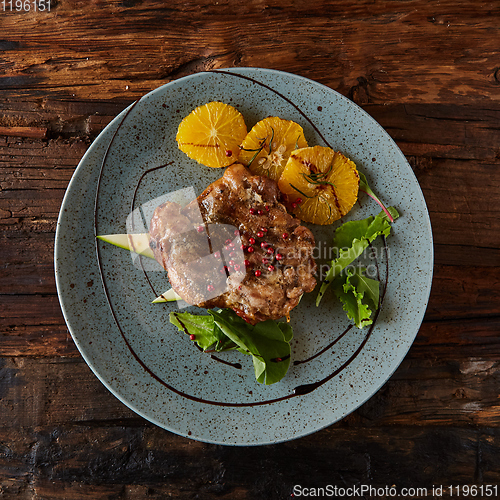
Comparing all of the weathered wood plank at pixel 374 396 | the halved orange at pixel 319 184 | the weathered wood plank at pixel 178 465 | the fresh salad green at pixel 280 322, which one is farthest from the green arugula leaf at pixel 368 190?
the weathered wood plank at pixel 178 465

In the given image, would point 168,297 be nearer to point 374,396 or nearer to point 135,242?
point 135,242

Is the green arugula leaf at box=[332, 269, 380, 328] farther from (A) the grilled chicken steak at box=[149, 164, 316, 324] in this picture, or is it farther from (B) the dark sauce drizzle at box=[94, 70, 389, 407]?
(A) the grilled chicken steak at box=[149, 164, 316, 324]

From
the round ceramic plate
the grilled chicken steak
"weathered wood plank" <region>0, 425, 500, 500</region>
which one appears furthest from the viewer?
"weathered wood plank" <region>0, 425, 500, 500</region>

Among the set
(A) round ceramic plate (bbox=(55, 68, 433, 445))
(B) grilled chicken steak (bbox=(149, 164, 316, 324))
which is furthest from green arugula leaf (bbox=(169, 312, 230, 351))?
(B) grilled chicken steak (bbox=(149, 164, 316, 324))

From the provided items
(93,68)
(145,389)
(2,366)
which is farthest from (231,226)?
(2,366)

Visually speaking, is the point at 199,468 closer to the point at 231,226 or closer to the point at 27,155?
the point at 231,226
